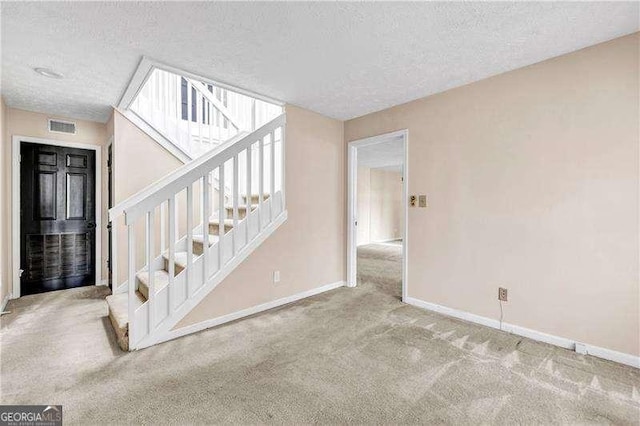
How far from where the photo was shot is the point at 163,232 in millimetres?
3357

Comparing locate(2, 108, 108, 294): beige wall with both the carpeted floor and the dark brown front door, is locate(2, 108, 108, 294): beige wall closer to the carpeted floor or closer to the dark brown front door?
the dark brown front door

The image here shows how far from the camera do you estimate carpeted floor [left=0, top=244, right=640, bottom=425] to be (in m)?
1.51

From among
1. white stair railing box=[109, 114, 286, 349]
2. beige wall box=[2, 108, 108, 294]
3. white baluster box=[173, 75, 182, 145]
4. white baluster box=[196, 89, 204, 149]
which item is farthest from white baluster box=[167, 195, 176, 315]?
beige wall box=[2, 108, 108, 294]

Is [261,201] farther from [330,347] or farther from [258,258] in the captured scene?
[330,347]

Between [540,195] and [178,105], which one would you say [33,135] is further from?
[540,195]

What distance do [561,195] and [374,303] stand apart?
198 centimetres

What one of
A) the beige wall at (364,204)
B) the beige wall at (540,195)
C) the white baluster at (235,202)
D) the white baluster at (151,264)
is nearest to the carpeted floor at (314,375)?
the white baluster at (151,264)

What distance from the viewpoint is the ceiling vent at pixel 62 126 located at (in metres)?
3.49

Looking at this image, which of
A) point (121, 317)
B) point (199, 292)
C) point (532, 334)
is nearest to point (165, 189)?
point (199, 292)

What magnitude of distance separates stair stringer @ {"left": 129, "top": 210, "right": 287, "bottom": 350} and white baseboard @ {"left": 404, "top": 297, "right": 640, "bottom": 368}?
174cm

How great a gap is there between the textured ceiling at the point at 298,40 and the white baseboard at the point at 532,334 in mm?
2197

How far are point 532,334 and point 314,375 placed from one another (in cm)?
187

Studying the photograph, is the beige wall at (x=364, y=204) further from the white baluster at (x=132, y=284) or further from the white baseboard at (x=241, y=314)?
the white baluster at (x=132, y=284)

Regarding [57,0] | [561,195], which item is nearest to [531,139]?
[561,195]
